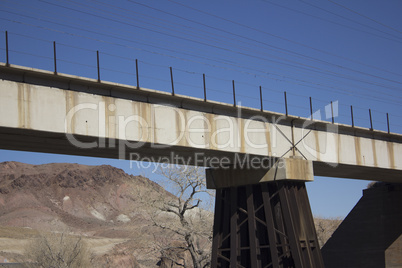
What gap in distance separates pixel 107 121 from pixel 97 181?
163m

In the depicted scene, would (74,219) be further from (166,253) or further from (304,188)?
(304,188)

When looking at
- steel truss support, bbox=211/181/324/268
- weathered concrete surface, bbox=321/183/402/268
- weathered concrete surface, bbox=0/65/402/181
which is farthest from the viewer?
weathered concrete surface, bbox=321/183/402/268

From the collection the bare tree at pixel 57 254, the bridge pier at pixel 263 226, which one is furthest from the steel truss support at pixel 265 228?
the bare tree at pixel 57 254

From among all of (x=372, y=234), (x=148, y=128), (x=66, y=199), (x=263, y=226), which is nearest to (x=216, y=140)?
(x=148, y=128)

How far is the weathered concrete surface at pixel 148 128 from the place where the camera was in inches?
584

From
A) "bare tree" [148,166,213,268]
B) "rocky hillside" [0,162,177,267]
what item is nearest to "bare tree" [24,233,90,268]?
"bare tree" [148,166,213,268]

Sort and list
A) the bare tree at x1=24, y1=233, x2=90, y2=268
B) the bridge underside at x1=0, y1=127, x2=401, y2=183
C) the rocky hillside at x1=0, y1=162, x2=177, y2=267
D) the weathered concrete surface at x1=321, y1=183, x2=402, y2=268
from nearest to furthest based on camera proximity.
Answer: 1. the bridge underside at x1=0, y1=127, x2=401, y2=183
2. the weathered concrete surface at x1=321, y1=183, x2=402, y2=268
3. the bare tree at x1=24, y1=233, x2=90, y2=268
4. the rocky hillside at x1=0, y1=162, x2=177, y2=267

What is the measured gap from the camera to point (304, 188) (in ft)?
70.3

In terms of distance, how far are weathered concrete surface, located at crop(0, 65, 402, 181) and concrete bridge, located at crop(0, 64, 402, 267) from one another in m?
0.03

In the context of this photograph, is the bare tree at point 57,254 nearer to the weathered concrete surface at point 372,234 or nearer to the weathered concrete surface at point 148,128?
the weathered concrete surface at point 372,234

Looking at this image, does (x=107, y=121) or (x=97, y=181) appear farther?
(x=97, y=181)

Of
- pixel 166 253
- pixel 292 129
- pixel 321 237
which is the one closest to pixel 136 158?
pixel 292 129

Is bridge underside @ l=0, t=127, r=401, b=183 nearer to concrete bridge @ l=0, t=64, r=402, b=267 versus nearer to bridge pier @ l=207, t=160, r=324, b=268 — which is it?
concrete bridge @ l=0, t=64, r=402, b=267

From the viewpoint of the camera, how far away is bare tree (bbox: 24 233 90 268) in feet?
115
